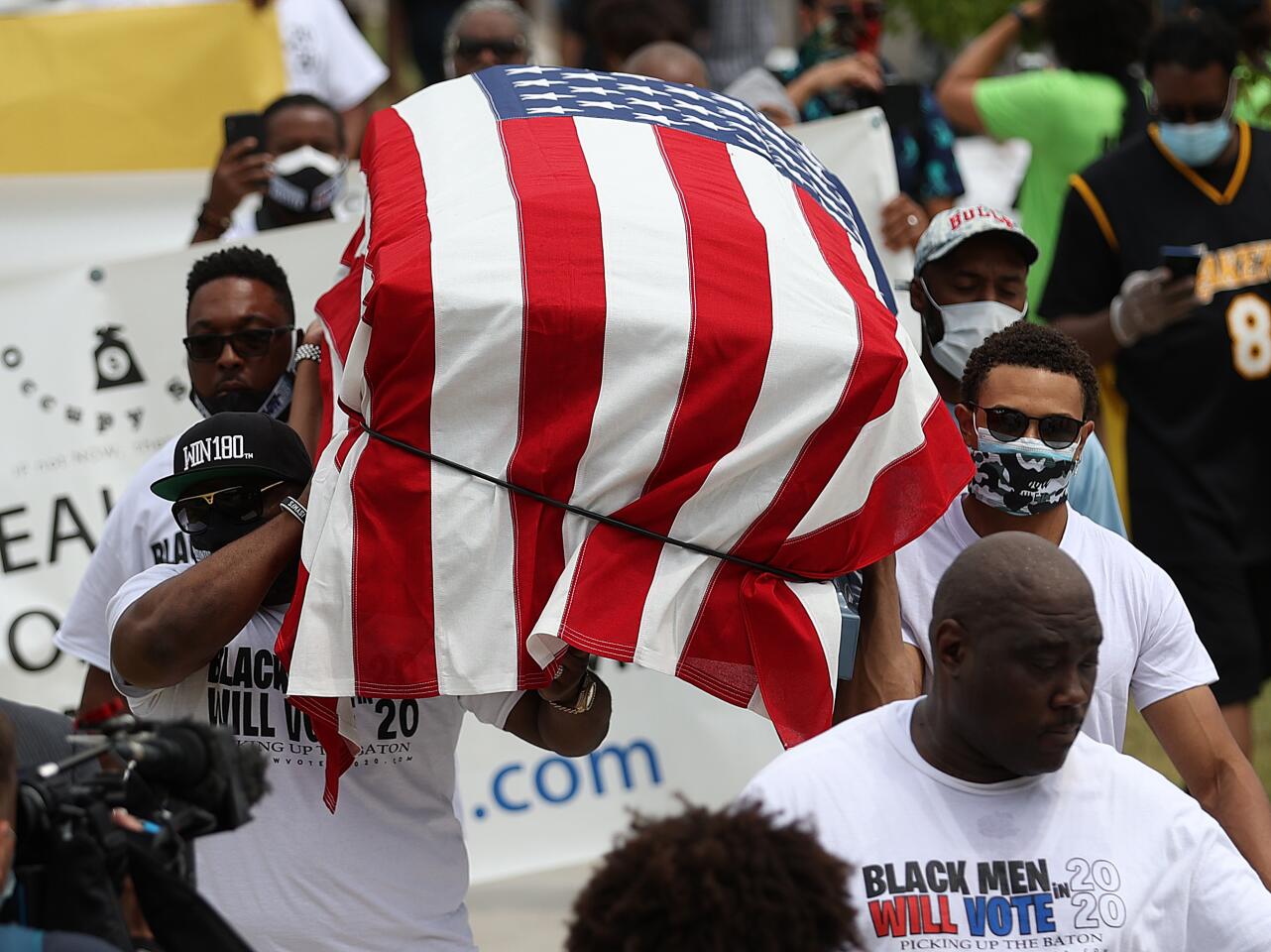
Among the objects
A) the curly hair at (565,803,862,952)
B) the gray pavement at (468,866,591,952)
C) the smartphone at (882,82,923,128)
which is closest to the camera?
the curly hair at (565,803,862,952)

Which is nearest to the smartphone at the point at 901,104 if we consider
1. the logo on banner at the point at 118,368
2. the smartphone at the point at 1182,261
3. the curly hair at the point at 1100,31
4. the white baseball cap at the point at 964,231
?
the smartphone at the point at 1182,261

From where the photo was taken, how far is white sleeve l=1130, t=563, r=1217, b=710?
150 inches

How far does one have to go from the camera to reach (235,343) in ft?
14.8

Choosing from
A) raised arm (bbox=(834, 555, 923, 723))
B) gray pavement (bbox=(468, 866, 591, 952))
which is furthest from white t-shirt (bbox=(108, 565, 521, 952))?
gray pavement (bbox=(468, 866, 591, 952))

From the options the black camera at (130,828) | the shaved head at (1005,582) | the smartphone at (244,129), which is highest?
the smartphone at (244,129)

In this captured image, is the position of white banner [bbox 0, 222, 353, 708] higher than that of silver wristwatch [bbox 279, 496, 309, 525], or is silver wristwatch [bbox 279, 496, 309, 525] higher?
white banner [bbox 0, 222, 353, 708]

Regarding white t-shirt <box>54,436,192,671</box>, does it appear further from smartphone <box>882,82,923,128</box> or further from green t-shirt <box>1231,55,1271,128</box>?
green t-shirt <box>1231,55,1271,128</box>

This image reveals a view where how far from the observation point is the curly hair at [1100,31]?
769 centimetres

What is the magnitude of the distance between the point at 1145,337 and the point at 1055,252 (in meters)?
0.39

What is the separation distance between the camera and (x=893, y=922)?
2.89 m

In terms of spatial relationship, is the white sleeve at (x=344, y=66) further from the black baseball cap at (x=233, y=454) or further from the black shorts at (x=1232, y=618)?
the black baseball cap at (x=233, y=454)

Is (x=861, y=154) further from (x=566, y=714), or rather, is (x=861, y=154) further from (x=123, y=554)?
(x=566, y=714)

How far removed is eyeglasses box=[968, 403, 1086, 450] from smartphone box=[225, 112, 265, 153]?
303cm

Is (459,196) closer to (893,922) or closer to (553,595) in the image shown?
(553,595)
